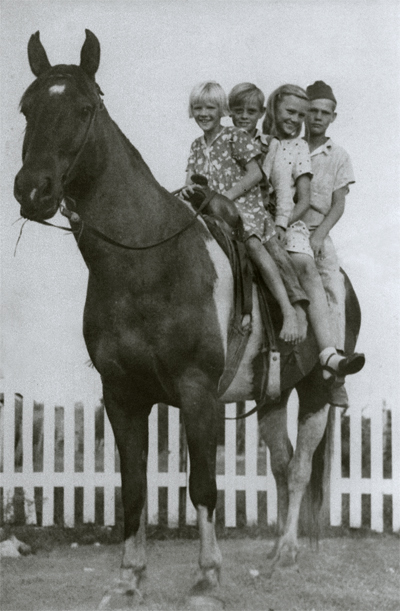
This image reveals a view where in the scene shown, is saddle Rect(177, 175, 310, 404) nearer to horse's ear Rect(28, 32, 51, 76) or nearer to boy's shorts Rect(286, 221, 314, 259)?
boy's shorts Rect(286, 221, 314, 259)

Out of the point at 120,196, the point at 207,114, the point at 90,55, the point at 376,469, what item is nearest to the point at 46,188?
the point at 120,196

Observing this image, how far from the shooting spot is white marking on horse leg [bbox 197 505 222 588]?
4.38 meters

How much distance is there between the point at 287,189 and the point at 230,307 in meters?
1.16

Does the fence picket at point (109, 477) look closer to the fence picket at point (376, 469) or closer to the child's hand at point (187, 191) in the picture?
the fence picket at point (376, 469)

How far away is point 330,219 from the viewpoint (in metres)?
5.79

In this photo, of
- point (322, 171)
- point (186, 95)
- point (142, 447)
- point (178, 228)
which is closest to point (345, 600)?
point (142, 447)

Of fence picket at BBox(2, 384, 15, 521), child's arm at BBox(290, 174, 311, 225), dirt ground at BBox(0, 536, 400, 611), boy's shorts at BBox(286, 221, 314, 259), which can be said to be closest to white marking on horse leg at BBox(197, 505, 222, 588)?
dirt ground at BBox(0, 536, 400, 611)

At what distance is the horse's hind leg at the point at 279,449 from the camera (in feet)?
18.9

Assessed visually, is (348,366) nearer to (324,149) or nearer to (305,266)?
(305,266)

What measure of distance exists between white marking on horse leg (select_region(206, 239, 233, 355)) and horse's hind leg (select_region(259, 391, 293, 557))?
4.79ft

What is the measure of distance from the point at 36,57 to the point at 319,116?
97.0 inches

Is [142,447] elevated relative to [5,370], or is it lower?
lower

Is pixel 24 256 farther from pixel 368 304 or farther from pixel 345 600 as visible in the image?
pixel 345 600

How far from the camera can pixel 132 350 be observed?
429 cm
